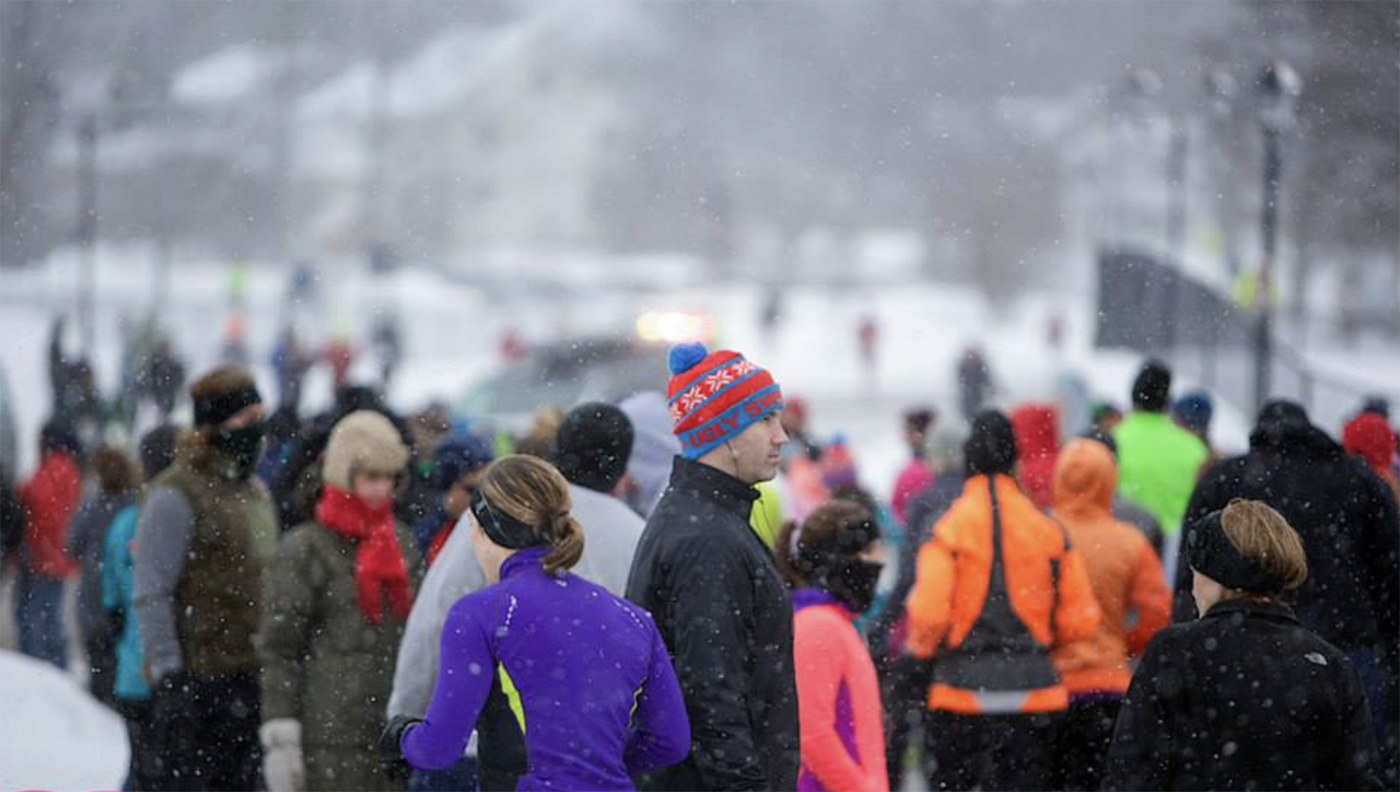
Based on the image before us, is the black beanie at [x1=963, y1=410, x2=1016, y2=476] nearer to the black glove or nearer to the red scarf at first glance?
the red scarf

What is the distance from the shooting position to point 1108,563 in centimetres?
623

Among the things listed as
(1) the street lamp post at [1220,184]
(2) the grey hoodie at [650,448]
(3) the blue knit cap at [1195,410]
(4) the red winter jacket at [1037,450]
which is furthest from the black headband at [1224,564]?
(1) the street lamp post at [1220,184]

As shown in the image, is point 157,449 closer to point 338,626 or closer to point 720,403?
point 338,626

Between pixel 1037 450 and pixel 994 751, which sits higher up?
pixel 1037 450

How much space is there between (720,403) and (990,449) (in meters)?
2.27

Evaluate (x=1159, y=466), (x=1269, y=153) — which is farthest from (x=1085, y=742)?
(x=1269, y=153)

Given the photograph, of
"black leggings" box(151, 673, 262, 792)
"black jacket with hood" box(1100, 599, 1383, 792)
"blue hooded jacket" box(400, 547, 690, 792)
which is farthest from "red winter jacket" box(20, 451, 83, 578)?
"black jacket with hood" box(1100, 599, 1383, 792)

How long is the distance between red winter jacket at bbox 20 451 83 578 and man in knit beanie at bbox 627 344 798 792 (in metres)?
6.89

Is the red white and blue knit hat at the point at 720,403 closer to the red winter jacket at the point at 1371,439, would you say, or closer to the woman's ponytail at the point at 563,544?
the woman's ponytail at the point at 563,544

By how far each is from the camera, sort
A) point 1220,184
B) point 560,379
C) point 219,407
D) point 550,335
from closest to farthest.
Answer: point 219,407
point 560,379
point 550,335
point 1220,184

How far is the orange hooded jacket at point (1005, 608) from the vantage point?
578 centimetres

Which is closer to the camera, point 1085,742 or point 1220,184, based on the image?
point 1085,742

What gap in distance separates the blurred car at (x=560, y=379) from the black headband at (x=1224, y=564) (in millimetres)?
13661

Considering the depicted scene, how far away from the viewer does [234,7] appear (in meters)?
122
